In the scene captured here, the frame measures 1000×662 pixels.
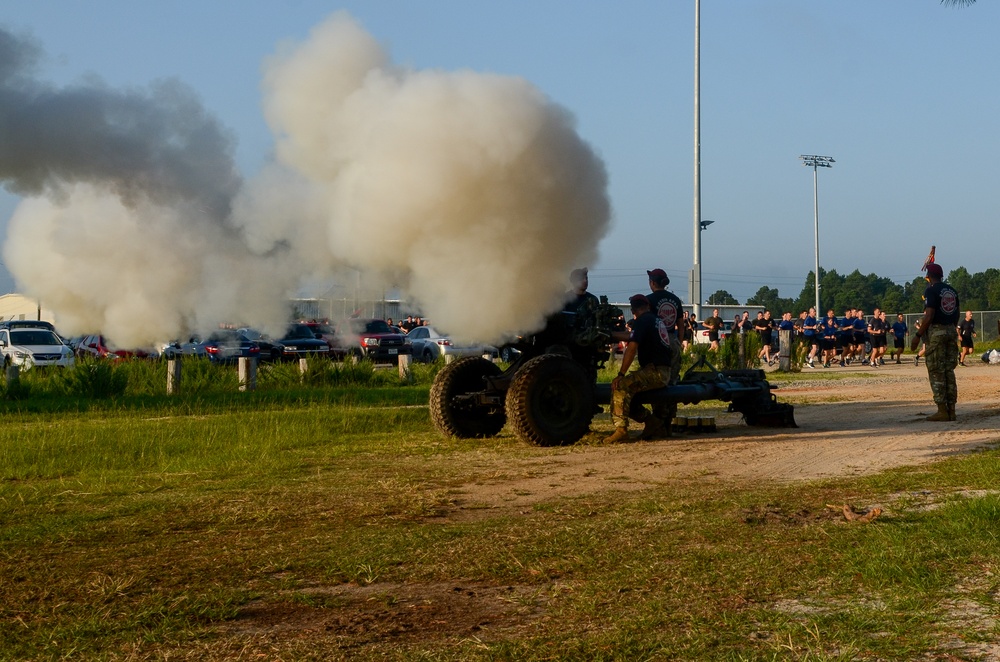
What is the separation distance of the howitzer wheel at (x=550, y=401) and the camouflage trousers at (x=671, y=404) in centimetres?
112

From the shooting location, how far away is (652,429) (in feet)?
43.3

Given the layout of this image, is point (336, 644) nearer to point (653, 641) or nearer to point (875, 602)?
point (653, 641)

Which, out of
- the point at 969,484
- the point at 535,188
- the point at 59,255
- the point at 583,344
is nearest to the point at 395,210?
the point at 535,188

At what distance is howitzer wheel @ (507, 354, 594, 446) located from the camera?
12.1m

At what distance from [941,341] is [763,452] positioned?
4.68 metres

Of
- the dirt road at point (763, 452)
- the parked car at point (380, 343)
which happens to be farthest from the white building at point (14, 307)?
the dirt road at point (763, 452)

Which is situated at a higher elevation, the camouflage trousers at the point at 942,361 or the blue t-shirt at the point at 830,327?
the blue t-shirt at the point at 830,327

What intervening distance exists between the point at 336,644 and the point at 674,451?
24.9ft

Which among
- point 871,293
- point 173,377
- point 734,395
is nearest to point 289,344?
point 173,377

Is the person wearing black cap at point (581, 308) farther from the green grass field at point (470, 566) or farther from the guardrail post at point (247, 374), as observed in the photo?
the guardrail post at point (247, 374)

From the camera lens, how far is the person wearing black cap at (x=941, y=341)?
48.8 feet

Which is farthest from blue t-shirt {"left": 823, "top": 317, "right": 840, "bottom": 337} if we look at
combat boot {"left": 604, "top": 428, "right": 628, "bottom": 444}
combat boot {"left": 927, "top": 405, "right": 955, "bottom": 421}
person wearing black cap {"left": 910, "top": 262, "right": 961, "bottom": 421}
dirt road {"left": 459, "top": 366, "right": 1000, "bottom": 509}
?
combat boot {"left": 604, "top": 428, "right": 628, "bottom": 444}

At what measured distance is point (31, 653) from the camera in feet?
15.7

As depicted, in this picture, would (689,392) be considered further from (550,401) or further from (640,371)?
(550,401)
